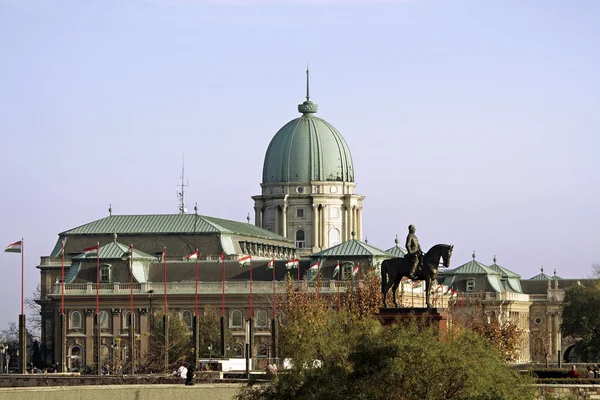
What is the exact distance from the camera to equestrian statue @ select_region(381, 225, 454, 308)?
91375 mm

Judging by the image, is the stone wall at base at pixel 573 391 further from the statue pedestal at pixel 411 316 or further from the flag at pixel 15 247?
the flag at pixel 15 247

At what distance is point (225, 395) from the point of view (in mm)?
89000

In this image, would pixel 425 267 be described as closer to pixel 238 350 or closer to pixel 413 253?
pixel 413 253

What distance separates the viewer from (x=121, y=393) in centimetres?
8656

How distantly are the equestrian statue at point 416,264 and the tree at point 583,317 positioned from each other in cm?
8430

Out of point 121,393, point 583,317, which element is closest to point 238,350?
point 583,317

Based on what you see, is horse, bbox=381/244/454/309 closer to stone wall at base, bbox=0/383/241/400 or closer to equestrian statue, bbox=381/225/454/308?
equestrian statue, bbox=381/225/454/308

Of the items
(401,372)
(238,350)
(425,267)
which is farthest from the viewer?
(238,350)

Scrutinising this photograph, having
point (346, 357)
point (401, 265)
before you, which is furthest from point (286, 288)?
point (346, 357)

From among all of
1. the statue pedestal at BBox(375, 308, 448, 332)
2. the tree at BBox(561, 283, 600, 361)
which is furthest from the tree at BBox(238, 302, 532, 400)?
the tree at BBox(561, 283, 600, 361)

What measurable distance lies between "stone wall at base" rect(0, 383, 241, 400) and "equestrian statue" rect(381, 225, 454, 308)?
919 centimetres

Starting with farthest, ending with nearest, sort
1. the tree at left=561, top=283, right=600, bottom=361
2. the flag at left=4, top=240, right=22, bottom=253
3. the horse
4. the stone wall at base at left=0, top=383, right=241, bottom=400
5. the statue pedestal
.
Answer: the tree at left=561, top=283, right=600, bottom=361
the flag at left=4, top=240, right=22, bottom=253
the horse
the statue pedestal
the stone wall at base at left=0, top=383, right=241, bottom=400

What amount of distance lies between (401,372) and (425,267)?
51.9ft

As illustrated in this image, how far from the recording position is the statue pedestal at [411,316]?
8950cm
